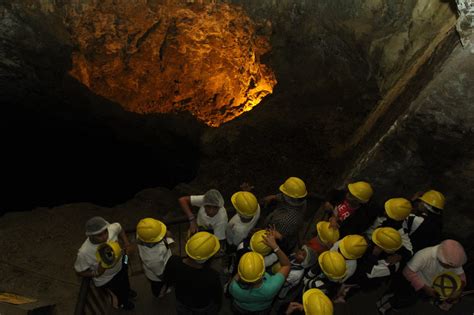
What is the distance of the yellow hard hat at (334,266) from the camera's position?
11.5 ft

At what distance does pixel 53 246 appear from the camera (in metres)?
5.86

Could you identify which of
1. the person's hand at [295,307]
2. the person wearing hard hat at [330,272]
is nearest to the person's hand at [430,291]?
the person wearing hard hat at [330,272]

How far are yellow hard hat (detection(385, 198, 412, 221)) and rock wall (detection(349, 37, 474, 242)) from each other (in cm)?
115

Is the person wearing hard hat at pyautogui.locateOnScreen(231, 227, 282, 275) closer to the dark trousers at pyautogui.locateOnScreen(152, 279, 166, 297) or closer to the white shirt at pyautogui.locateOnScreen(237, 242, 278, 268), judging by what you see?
the white shirt at pyautogui.locateOnScreen(237, 242, 278, 268)

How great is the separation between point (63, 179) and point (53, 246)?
5.08m

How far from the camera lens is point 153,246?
151 inches

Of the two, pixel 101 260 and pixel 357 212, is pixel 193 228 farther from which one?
pixel 357 212

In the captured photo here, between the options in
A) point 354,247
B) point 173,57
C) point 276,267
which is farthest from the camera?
point 173,57

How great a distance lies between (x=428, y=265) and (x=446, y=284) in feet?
0.89

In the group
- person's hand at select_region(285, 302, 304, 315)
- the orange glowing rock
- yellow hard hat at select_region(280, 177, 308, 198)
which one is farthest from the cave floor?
the orange glowing rock

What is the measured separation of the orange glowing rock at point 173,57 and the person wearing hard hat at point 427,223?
5822 mm

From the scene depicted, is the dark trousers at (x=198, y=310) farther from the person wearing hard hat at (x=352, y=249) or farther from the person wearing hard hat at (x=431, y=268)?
the person wearing hard hat at (x=431, y=268)

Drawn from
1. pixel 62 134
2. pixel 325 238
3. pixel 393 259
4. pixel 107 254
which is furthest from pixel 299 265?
pixel 62 134

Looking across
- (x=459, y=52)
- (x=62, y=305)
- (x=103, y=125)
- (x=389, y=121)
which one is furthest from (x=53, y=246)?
(x=459, y=52)
